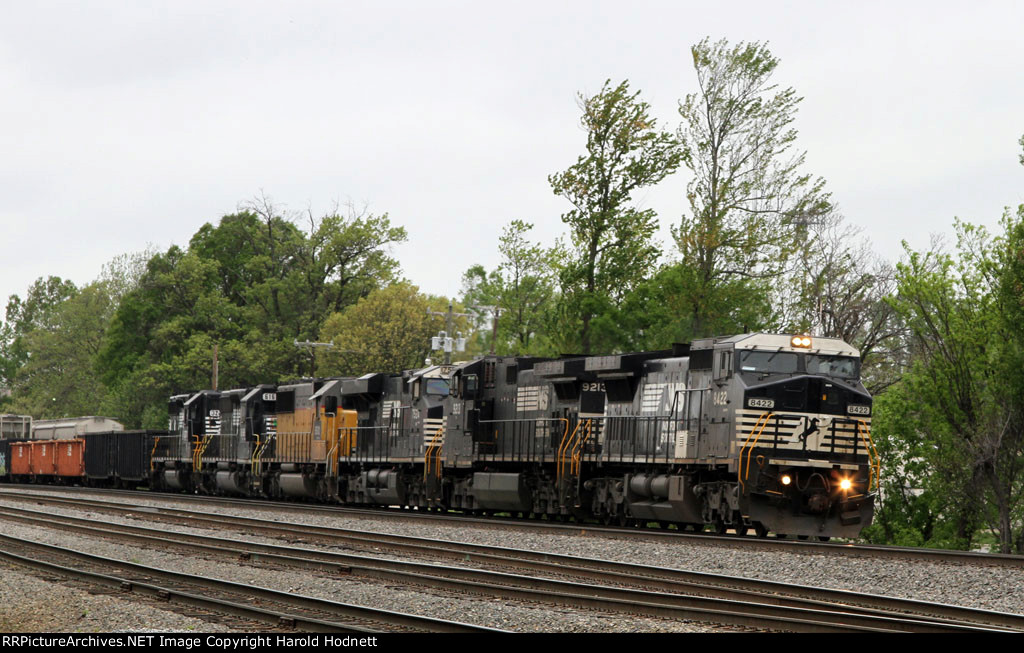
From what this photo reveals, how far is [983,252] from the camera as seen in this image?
107 feet

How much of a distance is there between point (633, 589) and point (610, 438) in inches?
383

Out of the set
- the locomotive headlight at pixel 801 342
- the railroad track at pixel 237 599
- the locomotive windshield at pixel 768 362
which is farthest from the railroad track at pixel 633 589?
the locomotive headlight at pixel 801 342

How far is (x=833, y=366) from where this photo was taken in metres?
19.2

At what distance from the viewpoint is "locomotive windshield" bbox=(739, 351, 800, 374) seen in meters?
18.9

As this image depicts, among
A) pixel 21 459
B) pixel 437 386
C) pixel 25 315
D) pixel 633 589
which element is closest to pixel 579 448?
pixel 437 386

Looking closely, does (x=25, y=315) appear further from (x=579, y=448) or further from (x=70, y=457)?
(x=579, y=448)

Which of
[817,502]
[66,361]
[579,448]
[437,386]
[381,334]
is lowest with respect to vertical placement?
[817,502]

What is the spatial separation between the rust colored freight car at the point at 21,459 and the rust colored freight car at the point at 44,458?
0.86 meters

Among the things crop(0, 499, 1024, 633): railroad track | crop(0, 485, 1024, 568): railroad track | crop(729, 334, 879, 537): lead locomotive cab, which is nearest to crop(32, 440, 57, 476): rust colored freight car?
crop(0, 485, 1024, 568): railroad track

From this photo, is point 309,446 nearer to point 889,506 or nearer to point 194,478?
point 194,478

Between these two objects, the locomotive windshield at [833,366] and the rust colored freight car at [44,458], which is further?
the rust colored freight car at [44,458]

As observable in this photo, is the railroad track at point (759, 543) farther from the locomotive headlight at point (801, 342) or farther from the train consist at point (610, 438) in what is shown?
the locomotive headlight at point (801, 342)

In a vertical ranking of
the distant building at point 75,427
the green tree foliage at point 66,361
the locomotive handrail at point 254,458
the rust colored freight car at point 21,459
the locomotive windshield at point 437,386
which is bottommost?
the rust colored freight car at point 21,459

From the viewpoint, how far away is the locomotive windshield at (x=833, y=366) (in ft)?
62.6
